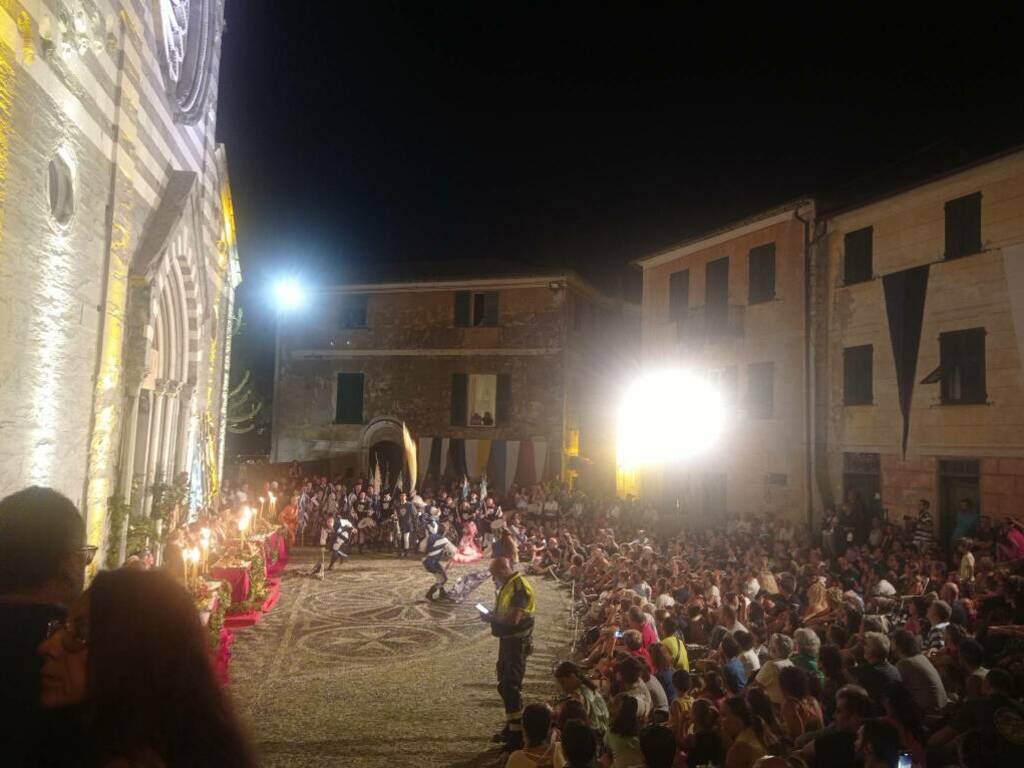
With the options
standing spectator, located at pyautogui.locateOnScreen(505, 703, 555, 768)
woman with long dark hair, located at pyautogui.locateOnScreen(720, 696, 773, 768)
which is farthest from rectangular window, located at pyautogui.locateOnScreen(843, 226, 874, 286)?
standing spectator, located at pyautogui.locateOnScreen(505, 703, 555, 768)

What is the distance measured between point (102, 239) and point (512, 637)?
7.36m

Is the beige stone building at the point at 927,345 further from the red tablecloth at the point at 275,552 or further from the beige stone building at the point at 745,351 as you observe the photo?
the red tablecloth at the point at 275,552

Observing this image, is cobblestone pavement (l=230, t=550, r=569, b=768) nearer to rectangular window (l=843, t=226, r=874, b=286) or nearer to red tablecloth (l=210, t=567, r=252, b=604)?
red tablecloth (l=210, t=567, r=252, b=604)

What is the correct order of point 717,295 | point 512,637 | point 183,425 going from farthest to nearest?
point 717,295
point 183,425
point 512,637

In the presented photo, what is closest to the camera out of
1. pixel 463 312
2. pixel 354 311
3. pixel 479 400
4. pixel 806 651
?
pixel 806 651

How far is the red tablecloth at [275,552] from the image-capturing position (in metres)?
17.4

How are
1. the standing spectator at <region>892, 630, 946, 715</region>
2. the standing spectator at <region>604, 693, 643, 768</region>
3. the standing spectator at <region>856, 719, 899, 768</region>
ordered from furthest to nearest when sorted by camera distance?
the standing spectator at <region>892, 630, 946, 715</region>
the standing spectator at <region>604, 693, 643, 768</region>
the standing spectator at <region>856, 719, 899, 768</region>

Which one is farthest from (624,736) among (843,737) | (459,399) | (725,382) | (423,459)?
(459,399)

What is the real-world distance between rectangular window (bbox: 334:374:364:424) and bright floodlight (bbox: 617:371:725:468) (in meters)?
11.7

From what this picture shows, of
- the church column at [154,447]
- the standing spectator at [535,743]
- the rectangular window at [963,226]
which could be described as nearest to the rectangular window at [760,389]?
the rectangular window at [963,226]

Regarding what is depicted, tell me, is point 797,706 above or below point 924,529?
below

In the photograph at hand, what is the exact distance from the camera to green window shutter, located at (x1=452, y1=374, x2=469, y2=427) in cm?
3119

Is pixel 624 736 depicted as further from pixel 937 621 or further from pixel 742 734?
pixel 937 621

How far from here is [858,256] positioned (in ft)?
65.9
